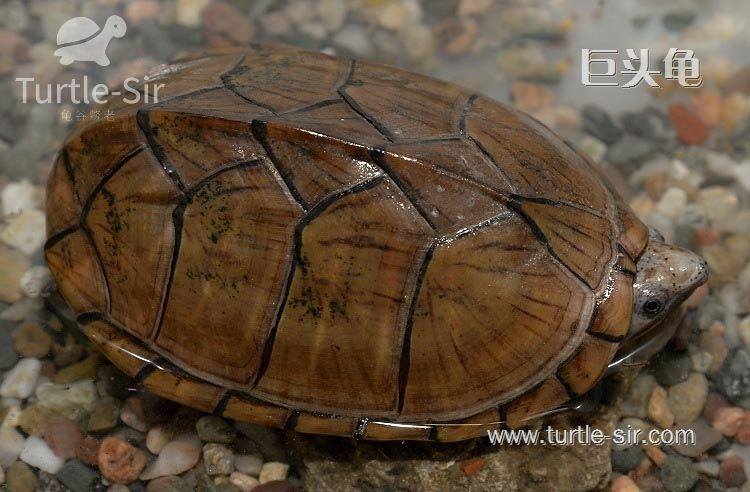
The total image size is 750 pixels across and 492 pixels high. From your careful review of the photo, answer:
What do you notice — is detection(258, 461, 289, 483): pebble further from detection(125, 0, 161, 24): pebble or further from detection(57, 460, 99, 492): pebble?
detection(125, 0, 161, 24): pebble

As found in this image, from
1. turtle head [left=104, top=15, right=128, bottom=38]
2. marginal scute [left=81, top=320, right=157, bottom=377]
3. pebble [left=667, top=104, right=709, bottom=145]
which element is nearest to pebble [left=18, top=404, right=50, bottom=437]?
marginal scute [left=81, top=320, right=157, bottom=377]

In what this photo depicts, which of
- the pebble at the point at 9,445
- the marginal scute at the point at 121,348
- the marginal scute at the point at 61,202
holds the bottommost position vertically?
the pebble at the point at 9,445

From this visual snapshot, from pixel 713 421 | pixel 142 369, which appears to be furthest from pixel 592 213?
pixel 142 369

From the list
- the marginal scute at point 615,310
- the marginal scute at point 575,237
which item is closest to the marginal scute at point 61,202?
the marginal scute at point 575,237

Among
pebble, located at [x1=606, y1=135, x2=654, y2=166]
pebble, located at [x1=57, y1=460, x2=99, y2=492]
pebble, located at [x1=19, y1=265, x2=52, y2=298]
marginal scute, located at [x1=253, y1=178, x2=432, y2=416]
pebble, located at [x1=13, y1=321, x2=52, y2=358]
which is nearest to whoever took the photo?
marginal scute, located at [x1=253, y1=178, x2=432, y2=416]

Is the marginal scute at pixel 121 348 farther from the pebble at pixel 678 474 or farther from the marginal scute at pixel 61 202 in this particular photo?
the pebble at pixel 678 474

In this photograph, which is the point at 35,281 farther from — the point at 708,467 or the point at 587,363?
the point at 708,467
